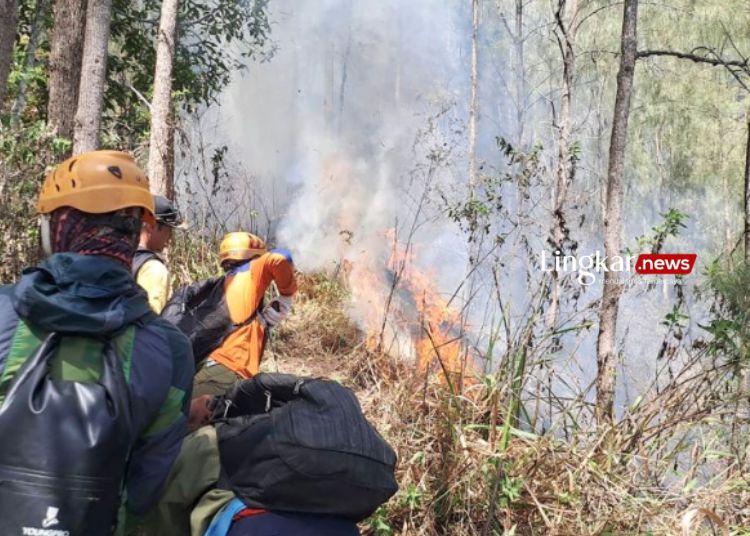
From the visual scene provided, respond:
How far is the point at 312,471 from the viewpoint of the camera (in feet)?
4.91

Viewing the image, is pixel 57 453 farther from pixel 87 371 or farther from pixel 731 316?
pixel 731 316

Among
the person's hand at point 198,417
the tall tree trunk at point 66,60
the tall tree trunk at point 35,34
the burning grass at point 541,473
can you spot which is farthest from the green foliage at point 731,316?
the tall tree trunk at point 35,34

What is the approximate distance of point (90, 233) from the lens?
4.77 ft

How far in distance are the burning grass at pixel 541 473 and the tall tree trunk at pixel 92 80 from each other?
3.67 metres

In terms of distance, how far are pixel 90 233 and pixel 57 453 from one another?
0.51 meters

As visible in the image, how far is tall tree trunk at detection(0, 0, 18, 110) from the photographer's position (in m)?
3.53

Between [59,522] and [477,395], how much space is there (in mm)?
2402

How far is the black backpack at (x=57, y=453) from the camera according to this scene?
119 centimetres

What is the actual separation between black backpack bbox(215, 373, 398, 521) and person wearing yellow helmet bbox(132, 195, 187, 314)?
1.50m

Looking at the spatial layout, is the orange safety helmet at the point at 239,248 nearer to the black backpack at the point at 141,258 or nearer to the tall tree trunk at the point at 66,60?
the black backpack at the point at 141,258

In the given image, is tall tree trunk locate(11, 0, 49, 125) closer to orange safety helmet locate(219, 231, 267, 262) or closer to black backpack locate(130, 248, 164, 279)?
orange safety helmet locate(219, 231, 267, 262)

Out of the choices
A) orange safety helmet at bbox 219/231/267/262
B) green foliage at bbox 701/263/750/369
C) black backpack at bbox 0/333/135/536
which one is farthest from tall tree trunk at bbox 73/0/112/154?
green foliage at bbox 701/263/750/369

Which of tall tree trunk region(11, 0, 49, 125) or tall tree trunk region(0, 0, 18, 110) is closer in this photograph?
tall tree trunk region(0, 0, 18, 110)

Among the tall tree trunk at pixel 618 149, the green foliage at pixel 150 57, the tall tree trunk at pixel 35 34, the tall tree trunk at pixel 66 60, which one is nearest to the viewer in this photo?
the tall tree trunk at pixel 618 149
